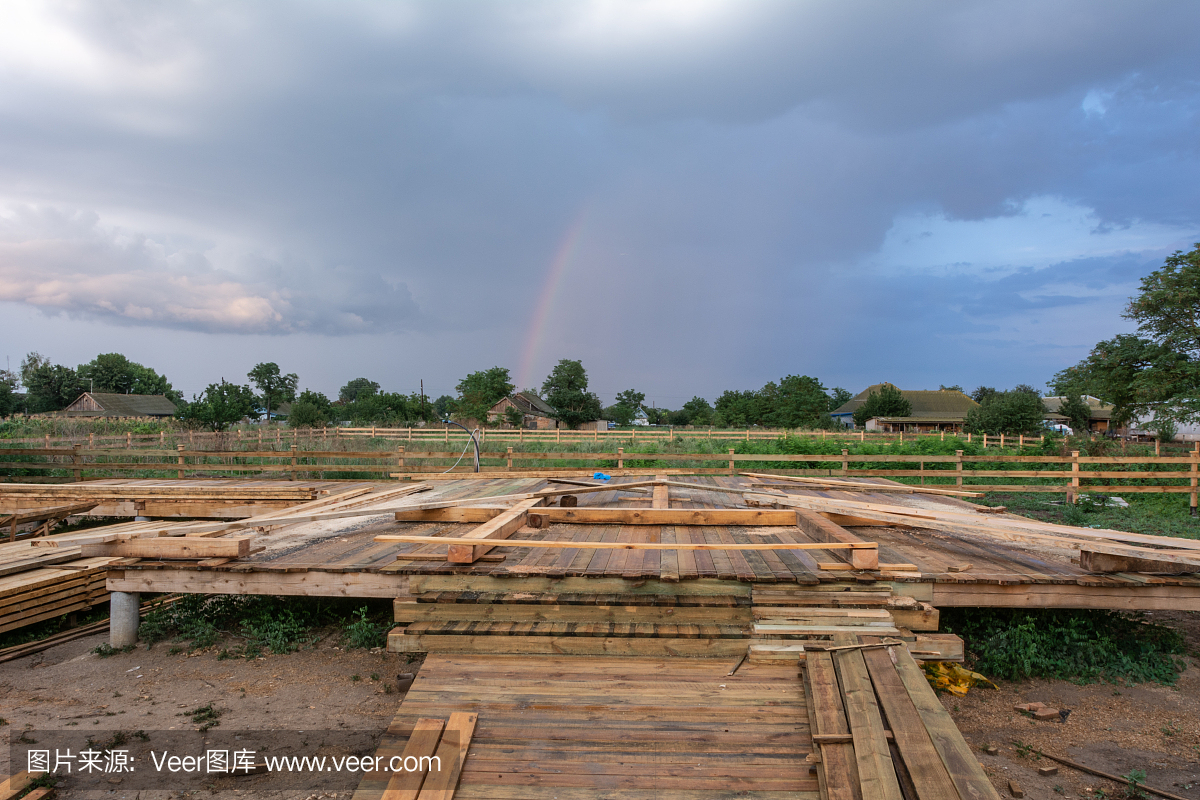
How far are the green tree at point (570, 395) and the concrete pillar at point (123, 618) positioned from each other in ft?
190

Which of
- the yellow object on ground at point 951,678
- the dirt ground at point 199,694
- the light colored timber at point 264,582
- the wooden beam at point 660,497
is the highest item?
the wooden beam at point 660,497

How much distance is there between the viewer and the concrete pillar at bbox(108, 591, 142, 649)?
17.7 feet

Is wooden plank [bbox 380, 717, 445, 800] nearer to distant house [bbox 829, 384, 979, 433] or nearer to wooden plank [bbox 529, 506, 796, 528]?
wooden plank [bbox 529, 506, 796, 528]

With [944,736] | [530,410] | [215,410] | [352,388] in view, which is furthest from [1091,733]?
[352,388]

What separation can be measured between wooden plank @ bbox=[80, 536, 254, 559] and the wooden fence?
6.62 m

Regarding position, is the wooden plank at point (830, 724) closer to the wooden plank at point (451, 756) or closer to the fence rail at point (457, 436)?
the wooden plank at point (451, 756)

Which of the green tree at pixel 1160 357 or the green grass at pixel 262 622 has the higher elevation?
the green tree at pixel 1160 357

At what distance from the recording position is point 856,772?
9.34ft

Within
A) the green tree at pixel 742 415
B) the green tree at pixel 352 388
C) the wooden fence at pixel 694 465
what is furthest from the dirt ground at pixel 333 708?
the green tree at pixel 352 388

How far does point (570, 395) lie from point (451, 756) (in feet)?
198

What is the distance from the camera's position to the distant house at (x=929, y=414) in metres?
58.5

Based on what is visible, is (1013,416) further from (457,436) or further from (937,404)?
(457,436)

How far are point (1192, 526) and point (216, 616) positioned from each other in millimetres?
15486

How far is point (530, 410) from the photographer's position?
217ft
